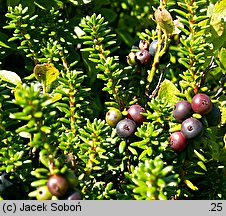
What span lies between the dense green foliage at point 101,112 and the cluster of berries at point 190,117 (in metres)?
0.03

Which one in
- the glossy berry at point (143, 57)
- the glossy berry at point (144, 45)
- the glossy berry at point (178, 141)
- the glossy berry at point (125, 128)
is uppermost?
the glossy berry at point (144, 45)

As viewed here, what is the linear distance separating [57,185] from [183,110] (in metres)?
0.69

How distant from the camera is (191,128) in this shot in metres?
2.08

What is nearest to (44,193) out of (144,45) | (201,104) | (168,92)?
(201,104)

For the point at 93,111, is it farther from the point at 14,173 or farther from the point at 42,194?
the point at 42,194

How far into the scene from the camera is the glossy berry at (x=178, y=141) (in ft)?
7.02

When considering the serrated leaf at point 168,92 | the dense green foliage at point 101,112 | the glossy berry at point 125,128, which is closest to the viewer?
the dense green foliage at point 101,112

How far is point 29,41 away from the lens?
2514 millimetres

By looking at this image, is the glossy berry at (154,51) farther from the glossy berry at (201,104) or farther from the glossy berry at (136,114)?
the glossy berry at (201,104)

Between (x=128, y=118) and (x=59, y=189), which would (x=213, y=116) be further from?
(x=59, y=189)

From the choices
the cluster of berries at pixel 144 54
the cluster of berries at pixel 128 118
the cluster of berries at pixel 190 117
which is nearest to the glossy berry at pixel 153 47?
the cluster of berries at pixel 144 54

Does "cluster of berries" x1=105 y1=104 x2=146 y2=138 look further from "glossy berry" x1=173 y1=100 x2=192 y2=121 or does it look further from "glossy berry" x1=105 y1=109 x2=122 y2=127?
"glossy berry" x1=173 y1=100 x2=192 y2=121
